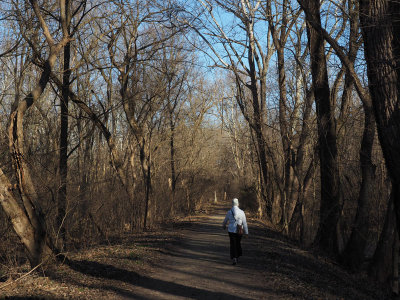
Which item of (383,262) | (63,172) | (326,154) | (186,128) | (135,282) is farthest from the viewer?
(186,128)

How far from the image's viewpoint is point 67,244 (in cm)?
1309

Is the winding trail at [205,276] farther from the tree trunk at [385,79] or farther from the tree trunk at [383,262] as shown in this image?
the tree trunk at [383,262]

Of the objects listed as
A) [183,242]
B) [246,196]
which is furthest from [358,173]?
[246,196]

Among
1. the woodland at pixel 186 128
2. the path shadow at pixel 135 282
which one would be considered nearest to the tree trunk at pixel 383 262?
the woodland at pixel 186 128

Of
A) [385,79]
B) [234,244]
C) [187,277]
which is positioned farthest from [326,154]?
[385,79]

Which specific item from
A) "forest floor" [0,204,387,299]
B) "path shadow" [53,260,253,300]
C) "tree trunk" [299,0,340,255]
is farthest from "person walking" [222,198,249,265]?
"tree trunk" [299,0,340,255]

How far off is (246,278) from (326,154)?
6313 millimetres

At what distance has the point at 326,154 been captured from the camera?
13492mm

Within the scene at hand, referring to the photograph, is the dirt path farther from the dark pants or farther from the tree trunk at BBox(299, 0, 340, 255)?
the tree trunk at BBox(299, 0, 340, 255)

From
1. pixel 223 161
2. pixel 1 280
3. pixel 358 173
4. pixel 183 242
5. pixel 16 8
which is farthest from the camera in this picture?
pixel 223 161

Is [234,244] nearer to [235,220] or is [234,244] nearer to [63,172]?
[235,220]

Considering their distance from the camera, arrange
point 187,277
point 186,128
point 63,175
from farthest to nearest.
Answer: point 186,128 → point 63,175 → point 187,277

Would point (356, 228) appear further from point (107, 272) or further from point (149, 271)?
point (107, 272)

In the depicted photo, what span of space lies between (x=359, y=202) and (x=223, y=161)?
43471mm
